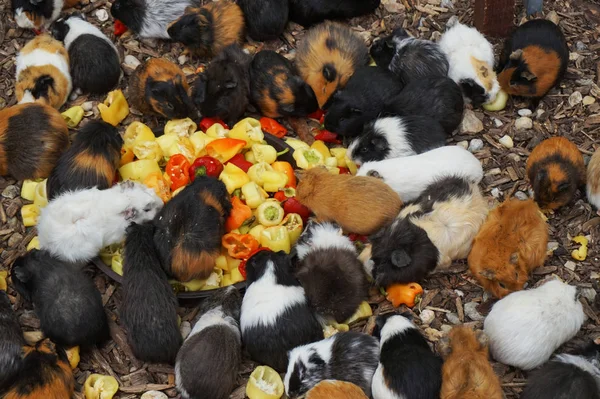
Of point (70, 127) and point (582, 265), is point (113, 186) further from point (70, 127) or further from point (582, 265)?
point (582, 265)

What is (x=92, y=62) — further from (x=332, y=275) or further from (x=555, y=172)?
(x=555, y=172)

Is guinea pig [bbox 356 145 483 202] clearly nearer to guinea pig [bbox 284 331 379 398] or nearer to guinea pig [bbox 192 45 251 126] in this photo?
guinea pig [bbox 192 45 251 126]

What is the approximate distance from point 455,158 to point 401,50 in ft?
5.44

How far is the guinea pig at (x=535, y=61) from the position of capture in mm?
6844

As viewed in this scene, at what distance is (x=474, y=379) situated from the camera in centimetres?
465

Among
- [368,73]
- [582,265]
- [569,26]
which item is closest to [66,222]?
[368,73]

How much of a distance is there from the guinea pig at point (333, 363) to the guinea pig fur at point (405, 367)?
117 millimetres

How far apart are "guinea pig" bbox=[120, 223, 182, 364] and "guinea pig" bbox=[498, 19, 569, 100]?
4.03 meters

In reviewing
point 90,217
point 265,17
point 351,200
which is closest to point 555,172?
point 351,200

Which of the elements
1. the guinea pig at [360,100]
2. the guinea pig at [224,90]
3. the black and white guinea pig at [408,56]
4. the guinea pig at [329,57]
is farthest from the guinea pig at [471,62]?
the guinea pig at [224,90]

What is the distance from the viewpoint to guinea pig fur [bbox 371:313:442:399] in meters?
4.73

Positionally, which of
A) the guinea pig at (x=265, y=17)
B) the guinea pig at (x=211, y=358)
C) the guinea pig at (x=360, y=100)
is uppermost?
the guinea pig at (x=265, y=17)

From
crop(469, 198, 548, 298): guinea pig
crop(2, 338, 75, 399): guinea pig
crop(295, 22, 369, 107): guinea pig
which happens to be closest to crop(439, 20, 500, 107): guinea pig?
crop(295, 22, 369, 107): guinea pig

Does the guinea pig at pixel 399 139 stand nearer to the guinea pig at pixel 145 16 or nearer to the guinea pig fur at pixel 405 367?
the guinea pig fur at pixel 405 367
